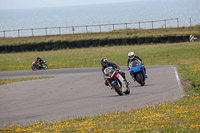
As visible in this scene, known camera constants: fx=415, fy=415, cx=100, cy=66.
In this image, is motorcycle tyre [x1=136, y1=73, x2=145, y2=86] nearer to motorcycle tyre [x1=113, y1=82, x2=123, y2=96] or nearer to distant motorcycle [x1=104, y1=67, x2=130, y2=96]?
distant motorcycle [x1=104, y1=67, x2=130, y2=96]

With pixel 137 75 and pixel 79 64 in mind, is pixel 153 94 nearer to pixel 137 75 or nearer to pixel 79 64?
pixel 137 75

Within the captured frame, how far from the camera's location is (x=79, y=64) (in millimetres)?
35188

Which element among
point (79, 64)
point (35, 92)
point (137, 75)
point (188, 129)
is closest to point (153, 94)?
point (137, 75)

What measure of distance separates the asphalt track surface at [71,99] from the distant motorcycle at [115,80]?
1.09ft

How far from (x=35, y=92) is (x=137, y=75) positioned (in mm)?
4560

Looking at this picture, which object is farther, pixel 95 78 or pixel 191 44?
pixel 191 44

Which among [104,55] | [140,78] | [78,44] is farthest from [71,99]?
[78,44]

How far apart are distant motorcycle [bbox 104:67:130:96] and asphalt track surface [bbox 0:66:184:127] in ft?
1.09

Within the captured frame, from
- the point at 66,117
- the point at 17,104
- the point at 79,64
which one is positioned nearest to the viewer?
the point at 66,117

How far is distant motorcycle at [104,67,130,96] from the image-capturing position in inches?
588

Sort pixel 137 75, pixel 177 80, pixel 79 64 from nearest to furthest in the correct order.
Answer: pixel 137 75
pixel 177 80
pixel 79 64

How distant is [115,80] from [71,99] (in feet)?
5.99

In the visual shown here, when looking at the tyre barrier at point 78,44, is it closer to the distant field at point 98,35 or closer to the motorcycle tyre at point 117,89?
the distant field at point 98,35

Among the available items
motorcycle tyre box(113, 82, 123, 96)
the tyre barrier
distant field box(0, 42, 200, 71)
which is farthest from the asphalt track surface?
the tyre barrier
